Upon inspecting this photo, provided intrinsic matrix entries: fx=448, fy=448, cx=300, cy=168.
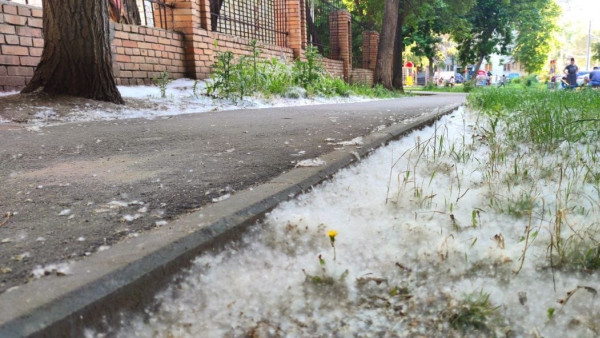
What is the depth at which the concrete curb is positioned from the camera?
86 centimetres

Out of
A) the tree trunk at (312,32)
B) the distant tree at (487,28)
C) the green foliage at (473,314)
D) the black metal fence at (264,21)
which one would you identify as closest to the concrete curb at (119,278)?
the green foliage at (473,314)

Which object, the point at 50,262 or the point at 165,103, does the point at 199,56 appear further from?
the point at 50,262

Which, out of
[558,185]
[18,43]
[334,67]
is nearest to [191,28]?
[18,43]

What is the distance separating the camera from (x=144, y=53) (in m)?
7.96

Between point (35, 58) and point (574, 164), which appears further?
point (35, 58)

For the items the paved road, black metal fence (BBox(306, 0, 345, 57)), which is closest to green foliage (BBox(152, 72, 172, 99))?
the paved road

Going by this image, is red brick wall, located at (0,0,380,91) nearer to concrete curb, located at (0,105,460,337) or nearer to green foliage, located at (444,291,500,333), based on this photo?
concrete curb, located at (0,105,460,337)

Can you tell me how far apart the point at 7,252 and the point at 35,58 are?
6.08 metres

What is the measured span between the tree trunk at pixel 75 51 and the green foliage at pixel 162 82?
1442 mm

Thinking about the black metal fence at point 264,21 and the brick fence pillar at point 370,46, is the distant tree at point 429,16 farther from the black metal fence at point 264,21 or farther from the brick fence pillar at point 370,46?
the black metal fence at point 264,21

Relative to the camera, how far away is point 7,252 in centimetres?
123

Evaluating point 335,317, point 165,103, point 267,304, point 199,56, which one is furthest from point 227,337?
point 199,56

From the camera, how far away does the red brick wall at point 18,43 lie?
5805 millimetres

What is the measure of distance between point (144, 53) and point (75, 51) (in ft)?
9.47
